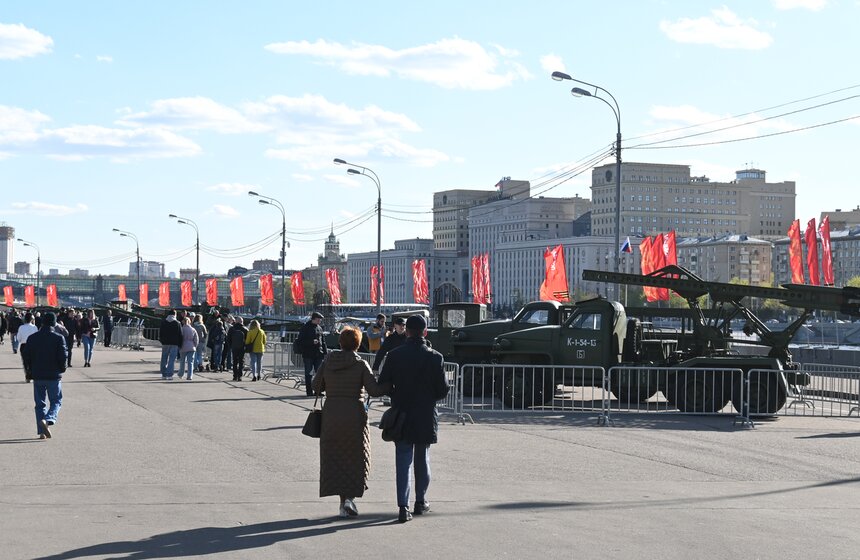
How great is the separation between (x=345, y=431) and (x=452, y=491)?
2120 millimetres

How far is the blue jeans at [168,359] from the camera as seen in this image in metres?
31.0

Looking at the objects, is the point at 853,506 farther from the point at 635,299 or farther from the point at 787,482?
the point at 635,299

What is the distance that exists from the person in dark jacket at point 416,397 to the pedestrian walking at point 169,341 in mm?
20868

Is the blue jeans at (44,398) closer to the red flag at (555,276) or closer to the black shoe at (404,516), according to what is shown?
the black shoe at (404,516)

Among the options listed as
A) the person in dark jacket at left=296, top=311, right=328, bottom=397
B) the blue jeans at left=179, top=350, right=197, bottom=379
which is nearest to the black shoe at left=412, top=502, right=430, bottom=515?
the person in dark jacket at left=296, top=311, right=328, bottom=397

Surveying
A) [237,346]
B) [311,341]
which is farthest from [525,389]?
[237,346]

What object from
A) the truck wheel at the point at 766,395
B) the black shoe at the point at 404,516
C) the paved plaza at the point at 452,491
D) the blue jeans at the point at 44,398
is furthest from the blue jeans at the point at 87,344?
the black shoe at the point at 404,516

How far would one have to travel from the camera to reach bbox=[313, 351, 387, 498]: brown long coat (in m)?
10.2

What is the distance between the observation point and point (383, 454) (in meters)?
15.0

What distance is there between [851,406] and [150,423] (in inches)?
522

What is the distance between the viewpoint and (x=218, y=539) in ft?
30.2

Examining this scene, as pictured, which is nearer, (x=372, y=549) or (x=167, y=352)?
(x=372, y=549)

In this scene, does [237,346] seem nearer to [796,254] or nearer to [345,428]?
[345,428]

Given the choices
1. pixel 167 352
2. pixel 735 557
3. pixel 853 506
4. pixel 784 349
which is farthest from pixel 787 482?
pixel 167 352
